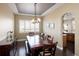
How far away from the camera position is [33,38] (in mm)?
2273

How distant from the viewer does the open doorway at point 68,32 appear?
2.09 metres

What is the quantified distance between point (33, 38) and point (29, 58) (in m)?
0.41

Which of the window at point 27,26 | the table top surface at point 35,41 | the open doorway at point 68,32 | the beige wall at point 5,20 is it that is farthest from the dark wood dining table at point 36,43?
the beige wall at point 5,20

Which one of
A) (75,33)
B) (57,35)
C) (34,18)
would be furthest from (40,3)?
(75,33)

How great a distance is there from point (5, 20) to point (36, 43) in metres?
0.76

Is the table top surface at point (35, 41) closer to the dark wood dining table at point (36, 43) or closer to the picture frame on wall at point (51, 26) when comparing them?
the dark wood dining table at point (36, 43)

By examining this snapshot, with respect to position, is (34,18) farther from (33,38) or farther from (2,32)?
(2,32)

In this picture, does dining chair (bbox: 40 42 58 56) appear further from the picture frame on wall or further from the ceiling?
the ceiling

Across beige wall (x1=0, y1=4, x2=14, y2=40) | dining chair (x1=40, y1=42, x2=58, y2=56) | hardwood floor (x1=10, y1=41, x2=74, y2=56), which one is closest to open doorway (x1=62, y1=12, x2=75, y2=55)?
hardwood floor (x1=10, y1=41, x2=74, y2=56)

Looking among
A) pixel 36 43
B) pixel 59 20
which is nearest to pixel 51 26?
pixel 59 20

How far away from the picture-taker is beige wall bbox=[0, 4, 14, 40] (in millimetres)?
2062

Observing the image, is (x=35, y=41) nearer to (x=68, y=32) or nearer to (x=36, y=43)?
(x=36, y=43)

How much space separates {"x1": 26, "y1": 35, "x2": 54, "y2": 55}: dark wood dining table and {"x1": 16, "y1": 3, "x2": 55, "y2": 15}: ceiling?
51 cm

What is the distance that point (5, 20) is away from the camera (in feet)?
7.02
